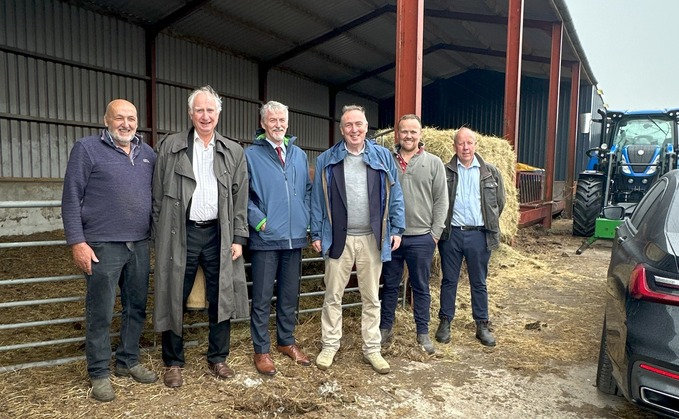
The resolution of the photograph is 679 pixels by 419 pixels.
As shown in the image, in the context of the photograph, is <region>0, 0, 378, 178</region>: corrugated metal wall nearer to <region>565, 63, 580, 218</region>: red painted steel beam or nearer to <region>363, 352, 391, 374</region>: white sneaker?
<region>363, 352, 391, 374</region>: white sneaker

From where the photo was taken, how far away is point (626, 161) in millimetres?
8945

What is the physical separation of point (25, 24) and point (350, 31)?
8000 millimetres

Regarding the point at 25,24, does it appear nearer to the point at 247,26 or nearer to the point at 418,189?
the point at 247,26

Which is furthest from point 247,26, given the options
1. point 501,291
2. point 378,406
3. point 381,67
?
point 378,406

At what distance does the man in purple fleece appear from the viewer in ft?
8.75

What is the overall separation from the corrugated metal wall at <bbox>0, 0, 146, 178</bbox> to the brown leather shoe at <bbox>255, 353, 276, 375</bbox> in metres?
8.05

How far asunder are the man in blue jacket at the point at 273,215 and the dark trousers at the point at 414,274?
71cm

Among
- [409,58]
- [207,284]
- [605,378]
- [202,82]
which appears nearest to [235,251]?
[207,284]

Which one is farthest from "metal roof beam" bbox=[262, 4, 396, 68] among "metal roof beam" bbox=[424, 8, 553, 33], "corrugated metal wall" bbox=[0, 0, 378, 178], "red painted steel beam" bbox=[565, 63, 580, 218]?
"red painted steel beam" bbox=[565, 63, 580, 218]

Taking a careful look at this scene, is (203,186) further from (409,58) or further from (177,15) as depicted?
(177,15)

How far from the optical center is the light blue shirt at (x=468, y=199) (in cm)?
374

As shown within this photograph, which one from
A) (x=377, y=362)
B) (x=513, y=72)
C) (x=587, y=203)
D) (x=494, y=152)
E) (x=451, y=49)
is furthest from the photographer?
(x=451, y=49)

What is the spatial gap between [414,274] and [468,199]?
2.41ft

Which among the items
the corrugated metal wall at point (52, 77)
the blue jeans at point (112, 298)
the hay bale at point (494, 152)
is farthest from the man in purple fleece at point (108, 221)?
the corrugated metal wall at point (52, 77)
